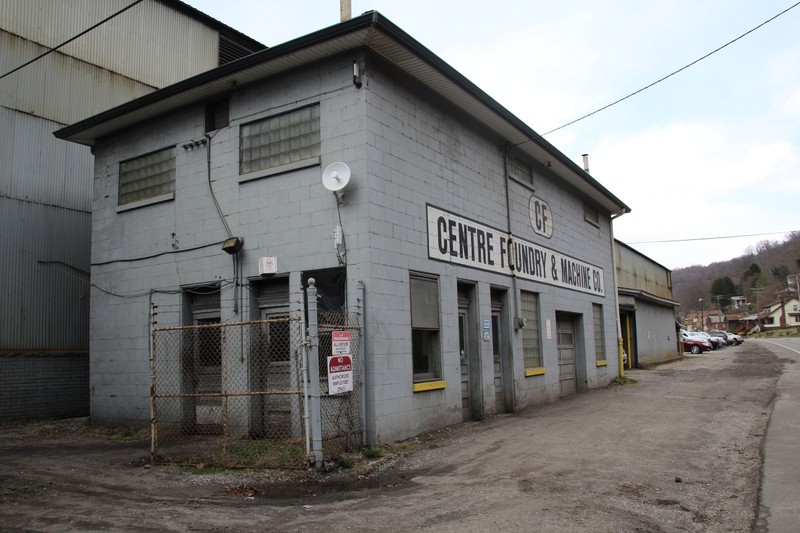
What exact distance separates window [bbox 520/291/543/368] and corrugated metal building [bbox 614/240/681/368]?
1158cm

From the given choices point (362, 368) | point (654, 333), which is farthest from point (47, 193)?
point (654, 333)

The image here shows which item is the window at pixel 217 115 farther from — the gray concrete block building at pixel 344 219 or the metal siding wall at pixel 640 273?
the metal siding wall at pixel 640 273

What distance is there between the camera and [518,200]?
47.5 ft

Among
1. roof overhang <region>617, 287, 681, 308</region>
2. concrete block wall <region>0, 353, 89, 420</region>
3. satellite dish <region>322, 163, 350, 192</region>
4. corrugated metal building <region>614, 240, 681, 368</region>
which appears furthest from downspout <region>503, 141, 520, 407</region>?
corrugated metal building <region>614, 240, 681, 368</region>

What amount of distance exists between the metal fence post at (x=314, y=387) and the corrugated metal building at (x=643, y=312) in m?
19.7

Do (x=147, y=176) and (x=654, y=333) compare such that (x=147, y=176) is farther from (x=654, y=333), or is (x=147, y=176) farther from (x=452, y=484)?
(x=654, y=333)

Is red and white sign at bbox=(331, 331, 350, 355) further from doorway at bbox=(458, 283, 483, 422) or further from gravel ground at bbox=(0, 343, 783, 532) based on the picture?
doorway at bbox=(458, 283, 483, 422)

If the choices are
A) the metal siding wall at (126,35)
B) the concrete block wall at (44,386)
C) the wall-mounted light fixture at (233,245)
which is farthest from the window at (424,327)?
the metal siding wall at (126,35)

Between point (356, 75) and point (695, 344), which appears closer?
point (356, 75)

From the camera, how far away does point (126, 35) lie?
55.9ft

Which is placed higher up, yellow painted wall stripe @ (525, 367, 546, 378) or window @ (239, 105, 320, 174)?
window @ (239, 105, 320, 174)

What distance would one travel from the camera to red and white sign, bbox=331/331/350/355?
8.10 meters

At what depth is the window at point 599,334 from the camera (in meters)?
18.9

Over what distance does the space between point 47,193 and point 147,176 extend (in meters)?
4.32
